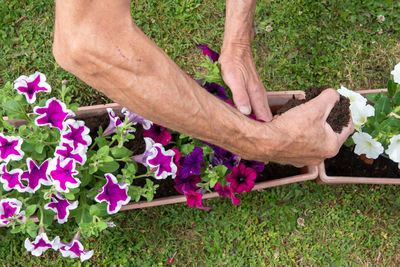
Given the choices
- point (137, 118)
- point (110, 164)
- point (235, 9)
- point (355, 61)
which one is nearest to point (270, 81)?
point (355, 61)

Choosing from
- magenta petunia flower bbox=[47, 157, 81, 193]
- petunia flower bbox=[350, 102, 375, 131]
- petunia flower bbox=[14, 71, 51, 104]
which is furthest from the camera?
petunia flower bbox=[350, 102, 375, 131]

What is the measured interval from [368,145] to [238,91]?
2.07 feet

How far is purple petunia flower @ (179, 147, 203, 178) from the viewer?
1.57m

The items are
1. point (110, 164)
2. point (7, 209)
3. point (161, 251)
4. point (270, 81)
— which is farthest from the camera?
point (270, 81)

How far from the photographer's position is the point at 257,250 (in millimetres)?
2309

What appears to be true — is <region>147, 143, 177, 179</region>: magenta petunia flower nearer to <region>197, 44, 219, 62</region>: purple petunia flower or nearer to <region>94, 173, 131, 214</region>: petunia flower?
<region>94, 173, 131, 214</region>: petunia flower

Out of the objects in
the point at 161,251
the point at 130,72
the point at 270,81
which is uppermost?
the point at 130,72

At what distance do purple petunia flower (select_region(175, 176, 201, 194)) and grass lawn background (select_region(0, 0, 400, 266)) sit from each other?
0.65 meters

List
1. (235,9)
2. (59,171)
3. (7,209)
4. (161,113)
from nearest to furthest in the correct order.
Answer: (161,113) → (59,171) → (7,209) → (235,9)

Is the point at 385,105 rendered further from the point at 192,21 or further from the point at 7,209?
the point at 7,209

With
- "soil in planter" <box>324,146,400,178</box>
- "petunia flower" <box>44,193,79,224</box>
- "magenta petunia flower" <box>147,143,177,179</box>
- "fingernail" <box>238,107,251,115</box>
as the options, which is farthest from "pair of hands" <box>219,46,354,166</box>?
"petunia flower" <box>44,193,79,224</box>

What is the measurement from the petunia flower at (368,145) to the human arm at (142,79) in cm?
41

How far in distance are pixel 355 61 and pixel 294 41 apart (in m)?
0.44

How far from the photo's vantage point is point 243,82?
1.70m
